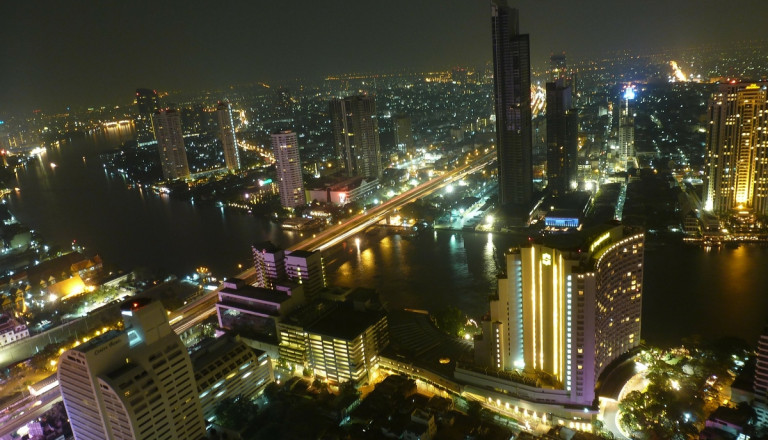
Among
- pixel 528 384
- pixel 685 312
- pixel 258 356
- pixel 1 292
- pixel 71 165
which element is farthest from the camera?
pixel 71 165

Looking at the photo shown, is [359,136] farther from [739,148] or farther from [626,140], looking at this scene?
[739,148]

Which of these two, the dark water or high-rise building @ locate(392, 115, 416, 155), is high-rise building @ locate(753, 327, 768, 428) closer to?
the dark water

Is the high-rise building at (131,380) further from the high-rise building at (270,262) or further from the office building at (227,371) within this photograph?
the high-rise building at (270,262)

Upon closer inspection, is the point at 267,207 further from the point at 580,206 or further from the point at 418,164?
the point at 580,206

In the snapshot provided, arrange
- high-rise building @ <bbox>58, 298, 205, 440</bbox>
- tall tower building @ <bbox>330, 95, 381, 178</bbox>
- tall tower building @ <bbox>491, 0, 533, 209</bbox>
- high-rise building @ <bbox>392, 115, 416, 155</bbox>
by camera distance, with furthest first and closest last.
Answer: high-rise building @ <bbox>392, 115, 416, 155</bbox> < tall tower building @ <bbox>330, 95, 381, 178</bbox> < tall tower building @ <bbox>491, 0, 533, 209</bbox> < high-rise building @ <bbox>58, 298, 205, 440</bbox>

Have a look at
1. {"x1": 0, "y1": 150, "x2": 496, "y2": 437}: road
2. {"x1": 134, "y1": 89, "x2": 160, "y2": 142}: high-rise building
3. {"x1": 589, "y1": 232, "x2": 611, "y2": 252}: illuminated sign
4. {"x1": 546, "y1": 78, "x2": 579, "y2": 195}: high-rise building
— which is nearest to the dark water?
{"x1": 0, "y1": 150, "x2": 496, "y2": 437}: road

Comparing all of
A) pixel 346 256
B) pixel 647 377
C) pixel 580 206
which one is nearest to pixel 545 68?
pixel 580 206

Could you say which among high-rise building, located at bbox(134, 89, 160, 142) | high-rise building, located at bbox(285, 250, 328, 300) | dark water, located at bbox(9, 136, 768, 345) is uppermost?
high-rise building, located at bbox(134, 89, 160, 142)

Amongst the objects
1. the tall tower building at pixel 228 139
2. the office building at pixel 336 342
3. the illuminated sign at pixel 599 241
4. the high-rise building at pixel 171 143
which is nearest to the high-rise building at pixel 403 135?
the tall tower building at pixel 228 139
